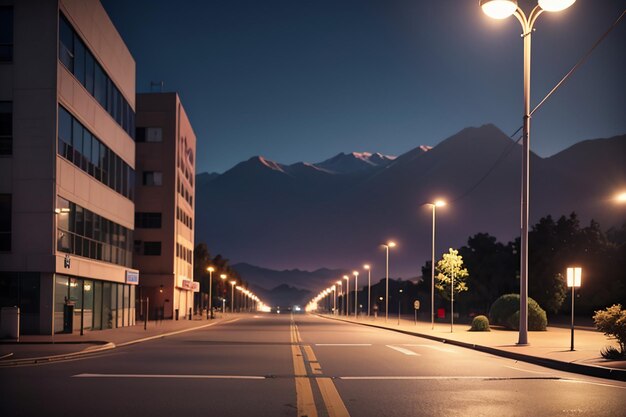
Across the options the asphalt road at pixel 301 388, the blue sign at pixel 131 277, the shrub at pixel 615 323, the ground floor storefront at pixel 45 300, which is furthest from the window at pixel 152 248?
the shrub at pixel 615 323

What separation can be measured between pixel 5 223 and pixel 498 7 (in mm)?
23139

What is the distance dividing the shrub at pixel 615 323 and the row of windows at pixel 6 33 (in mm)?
27151

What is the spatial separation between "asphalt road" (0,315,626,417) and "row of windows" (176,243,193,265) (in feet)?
204

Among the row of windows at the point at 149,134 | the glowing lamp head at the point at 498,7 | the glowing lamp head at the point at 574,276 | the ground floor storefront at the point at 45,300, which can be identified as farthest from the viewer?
the row of windows at the point at 149,134

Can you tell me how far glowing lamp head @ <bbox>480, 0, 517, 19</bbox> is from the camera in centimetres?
2103

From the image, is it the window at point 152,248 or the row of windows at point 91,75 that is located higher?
the row of windows at point 91,75

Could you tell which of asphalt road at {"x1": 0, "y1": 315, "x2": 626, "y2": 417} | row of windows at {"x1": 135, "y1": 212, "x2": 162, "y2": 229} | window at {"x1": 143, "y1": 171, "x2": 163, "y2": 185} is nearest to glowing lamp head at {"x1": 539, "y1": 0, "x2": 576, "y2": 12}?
asphalt road at {"x1": 0, "y1": 315, "x2": 626, "y2": 417}

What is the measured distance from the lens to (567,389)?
12.9 m

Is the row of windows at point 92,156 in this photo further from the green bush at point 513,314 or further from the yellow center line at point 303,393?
the green bush at point 513,314

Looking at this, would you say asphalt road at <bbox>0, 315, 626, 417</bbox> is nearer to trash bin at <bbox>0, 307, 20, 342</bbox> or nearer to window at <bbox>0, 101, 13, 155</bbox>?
trash bin at <bbox>0, 307, 20, 342</bbox>

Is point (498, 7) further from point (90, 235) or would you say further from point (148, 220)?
point (148, 220)

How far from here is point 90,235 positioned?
39.2 metres

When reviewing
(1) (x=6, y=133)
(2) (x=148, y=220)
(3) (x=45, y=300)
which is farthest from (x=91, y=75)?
(2) (x=148, y=220)

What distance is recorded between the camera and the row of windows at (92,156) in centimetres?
3468
